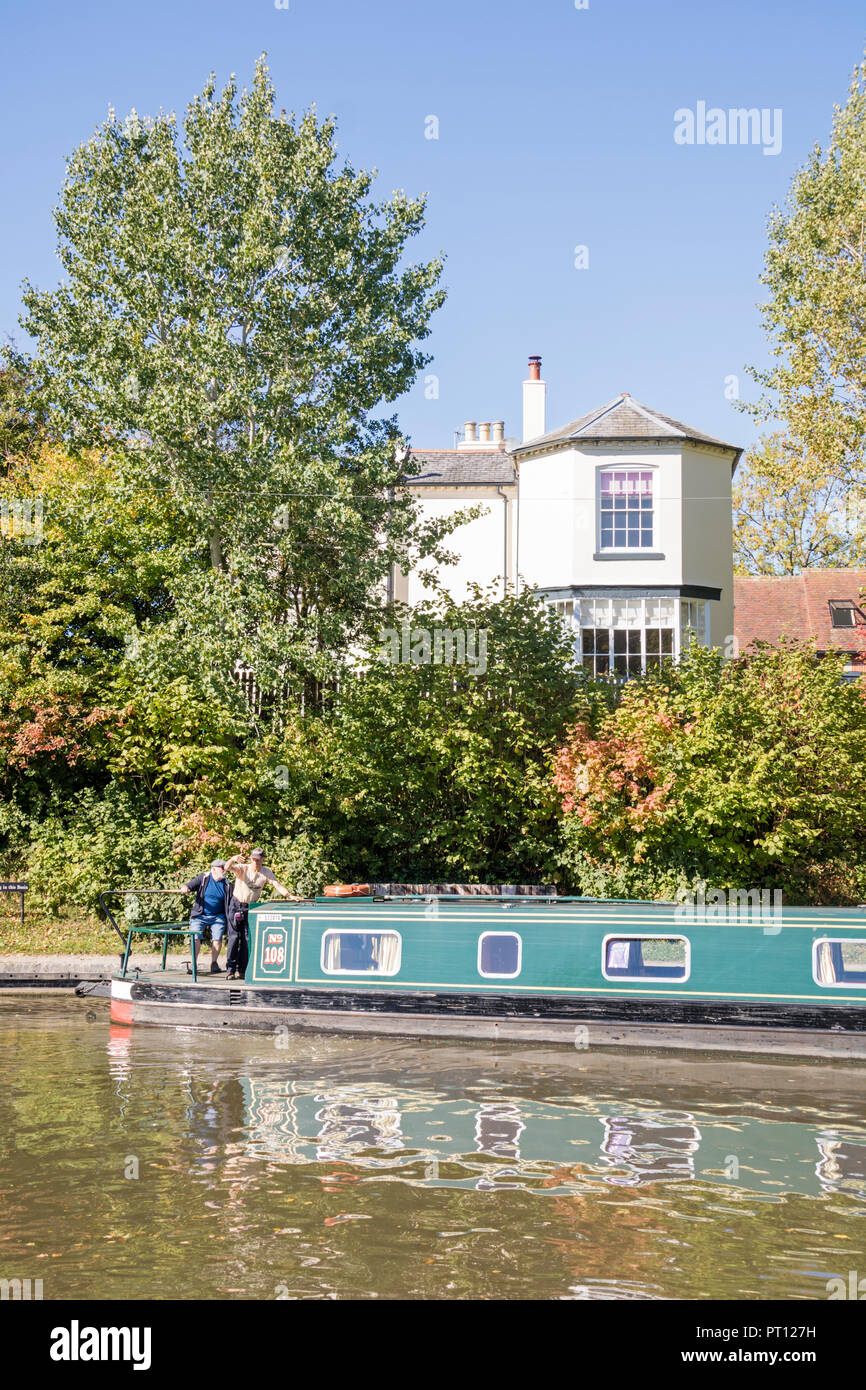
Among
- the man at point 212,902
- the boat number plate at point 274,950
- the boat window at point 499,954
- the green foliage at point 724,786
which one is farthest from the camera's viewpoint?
the green foliage at point 724,786

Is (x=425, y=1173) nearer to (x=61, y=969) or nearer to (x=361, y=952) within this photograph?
(x=361, y=952)

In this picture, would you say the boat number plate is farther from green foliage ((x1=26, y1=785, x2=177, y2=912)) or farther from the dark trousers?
green foliage ((x1=26, y1=785, x2=177, y2=912))

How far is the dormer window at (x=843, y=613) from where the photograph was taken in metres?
34.5

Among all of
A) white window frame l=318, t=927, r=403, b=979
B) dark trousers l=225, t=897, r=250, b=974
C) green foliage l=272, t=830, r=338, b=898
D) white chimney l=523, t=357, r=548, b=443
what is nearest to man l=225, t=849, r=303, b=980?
dark trousers l=225, t=897, r=250, b=974

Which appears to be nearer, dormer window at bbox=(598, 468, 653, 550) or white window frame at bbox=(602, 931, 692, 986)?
white window frame at bbox=(602, 931, 692, 986)

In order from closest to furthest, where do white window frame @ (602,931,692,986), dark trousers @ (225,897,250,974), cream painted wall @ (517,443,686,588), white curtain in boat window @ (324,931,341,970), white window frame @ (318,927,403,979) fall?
white window frame @ (602,931,692,986)
white window frame @ (318,927,403,979)
white curtain in boat window @ (324,931,341,970)
dark trousers @ (225,897,250,974)
cream painted wall @ (517,443,686,588)

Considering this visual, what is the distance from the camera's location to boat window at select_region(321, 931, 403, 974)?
1480 centimetres

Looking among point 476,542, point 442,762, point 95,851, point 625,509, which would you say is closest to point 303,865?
point 442,762

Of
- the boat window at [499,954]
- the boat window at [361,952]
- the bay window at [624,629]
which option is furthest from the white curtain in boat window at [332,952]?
the bay window at [624,629]

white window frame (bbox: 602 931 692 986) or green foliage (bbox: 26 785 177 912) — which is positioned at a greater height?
green foliage (bbox: 26 785 177 912)

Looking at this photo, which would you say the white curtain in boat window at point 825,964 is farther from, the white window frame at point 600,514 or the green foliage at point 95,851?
the white window frame at point 600,514

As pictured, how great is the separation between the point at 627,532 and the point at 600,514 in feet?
2.50

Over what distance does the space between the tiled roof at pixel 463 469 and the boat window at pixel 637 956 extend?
1739 centimetres

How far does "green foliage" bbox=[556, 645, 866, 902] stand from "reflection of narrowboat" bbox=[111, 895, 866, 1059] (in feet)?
16.0
